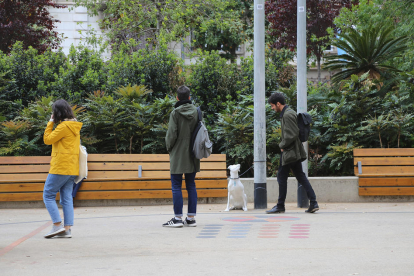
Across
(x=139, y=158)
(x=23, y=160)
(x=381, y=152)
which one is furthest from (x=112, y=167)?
(x=381, y=152)

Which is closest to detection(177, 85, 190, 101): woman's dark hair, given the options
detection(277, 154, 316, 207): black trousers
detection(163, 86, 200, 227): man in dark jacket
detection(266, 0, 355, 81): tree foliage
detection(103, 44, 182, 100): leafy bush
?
detection(163, 86, 200, 227): man in dark jacket

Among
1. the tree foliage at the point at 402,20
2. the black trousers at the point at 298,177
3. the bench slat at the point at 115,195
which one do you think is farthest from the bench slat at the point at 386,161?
the tree foliage at the point at 402,20

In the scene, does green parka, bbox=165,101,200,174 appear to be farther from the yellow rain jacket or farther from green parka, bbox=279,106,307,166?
green parka, bbox=279,106,307,166

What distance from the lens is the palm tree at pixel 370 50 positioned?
12.8m

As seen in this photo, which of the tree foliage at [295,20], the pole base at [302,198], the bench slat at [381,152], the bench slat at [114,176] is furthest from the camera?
the tree foliage at [295,20]

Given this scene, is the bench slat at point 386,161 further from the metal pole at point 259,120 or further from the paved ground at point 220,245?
the metal pole at point 259,120

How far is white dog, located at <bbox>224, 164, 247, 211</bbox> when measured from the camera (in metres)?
8.95

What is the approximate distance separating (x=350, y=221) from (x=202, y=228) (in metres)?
2.16

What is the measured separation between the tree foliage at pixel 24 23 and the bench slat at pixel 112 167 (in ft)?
31.4

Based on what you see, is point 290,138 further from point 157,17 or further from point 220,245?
point 157,17

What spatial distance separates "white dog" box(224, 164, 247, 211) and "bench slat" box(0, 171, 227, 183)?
3.87ft

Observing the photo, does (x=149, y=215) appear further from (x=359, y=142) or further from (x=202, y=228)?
(x=359, y=142)

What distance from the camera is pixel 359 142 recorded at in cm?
1152

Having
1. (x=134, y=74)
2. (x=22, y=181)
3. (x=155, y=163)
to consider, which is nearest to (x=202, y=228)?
(x=155, y=163)
